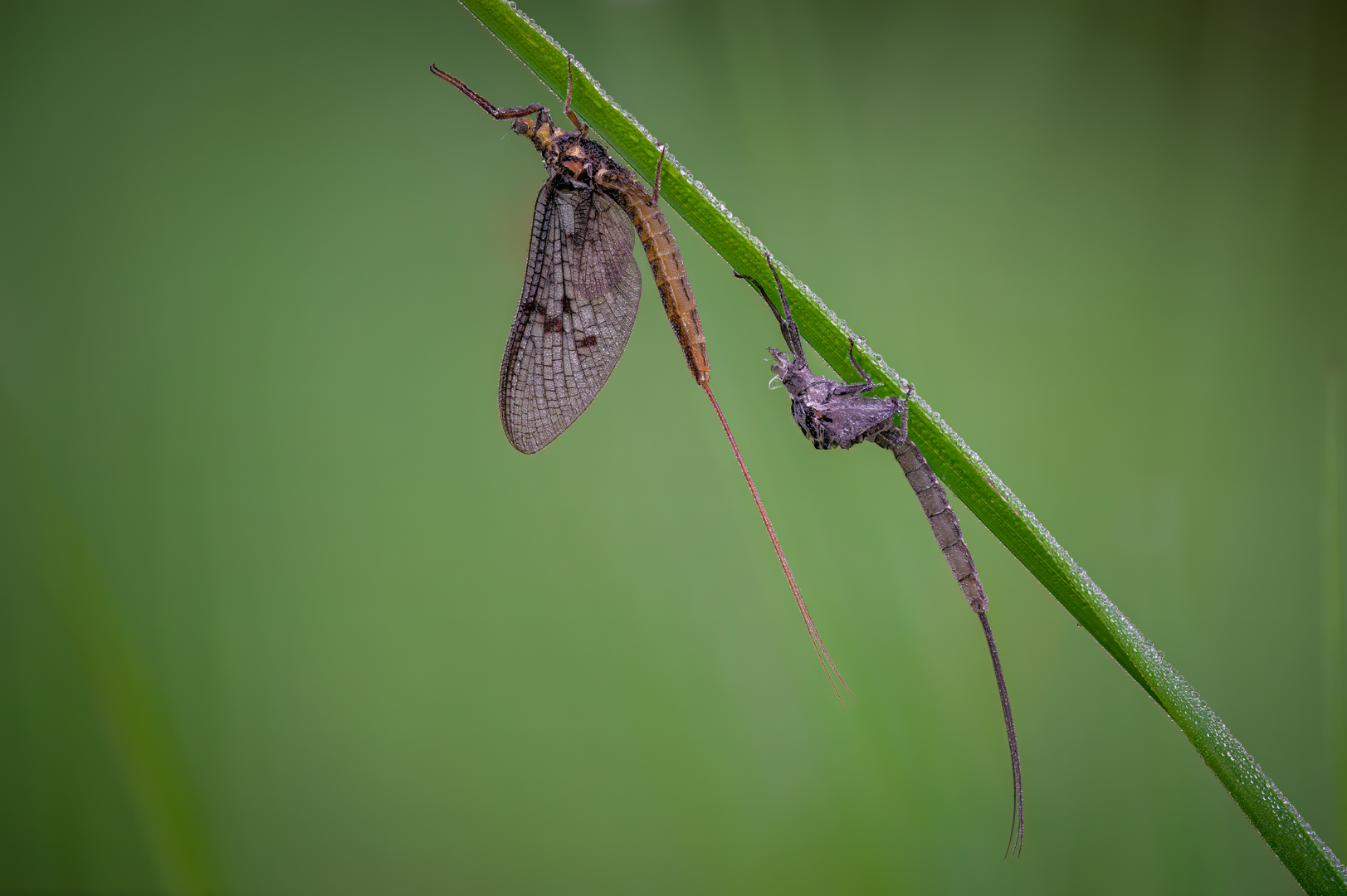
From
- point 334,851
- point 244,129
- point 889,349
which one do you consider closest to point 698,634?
point 889,349

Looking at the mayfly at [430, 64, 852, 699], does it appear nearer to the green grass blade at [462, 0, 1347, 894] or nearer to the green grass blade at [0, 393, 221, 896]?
the green grass blade at [462, 0, 1347, 894]

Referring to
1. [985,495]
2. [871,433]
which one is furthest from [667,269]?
[985,495]

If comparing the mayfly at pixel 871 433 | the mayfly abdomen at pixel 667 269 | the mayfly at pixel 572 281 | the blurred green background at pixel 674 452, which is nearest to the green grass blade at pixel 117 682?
the blurred green background at pixel 674 452

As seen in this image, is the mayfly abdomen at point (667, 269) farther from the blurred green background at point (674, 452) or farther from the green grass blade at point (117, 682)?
the green grass blade at point (117, 682)

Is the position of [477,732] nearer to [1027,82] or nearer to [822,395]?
[822,395]

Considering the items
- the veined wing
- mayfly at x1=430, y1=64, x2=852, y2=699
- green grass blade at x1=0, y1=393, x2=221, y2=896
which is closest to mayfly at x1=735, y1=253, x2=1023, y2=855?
mayfly at x1=430, y1=64, x2=852, y2=699

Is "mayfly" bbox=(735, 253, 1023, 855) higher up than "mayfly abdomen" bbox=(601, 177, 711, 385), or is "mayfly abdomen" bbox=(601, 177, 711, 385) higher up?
"mayfly abdomen" bbox=(601, 177, 711, 385)

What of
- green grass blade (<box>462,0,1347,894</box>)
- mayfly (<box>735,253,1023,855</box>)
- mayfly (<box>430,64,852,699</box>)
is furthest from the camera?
mayfly (<box>430,64,852,699</box>)
